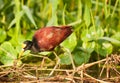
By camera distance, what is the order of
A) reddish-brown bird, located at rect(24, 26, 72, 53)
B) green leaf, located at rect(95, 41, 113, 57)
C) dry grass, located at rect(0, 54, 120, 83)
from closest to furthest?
dry grass, located at rect(0, 54, 120, 83) < reddish-brown bird, located at rect(24, 26, 72, 53) < green leaf, located at rect(95, 41, 113, 57)

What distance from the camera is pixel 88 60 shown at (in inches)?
155

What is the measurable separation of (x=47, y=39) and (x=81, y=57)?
617 millimetres

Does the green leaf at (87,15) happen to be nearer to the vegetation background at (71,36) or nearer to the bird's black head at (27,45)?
the vegetation background at (71,36)

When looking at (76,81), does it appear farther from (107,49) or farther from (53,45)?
(107,49)

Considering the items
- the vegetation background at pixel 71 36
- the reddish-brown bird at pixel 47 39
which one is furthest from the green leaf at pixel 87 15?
the reddish-brown bird at pixel 47 39

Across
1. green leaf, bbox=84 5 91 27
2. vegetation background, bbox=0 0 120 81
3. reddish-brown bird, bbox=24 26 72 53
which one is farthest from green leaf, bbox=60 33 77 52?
reddish-brown bird, bbox=24 26 72 53

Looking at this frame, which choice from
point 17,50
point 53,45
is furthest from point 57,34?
point 17,50

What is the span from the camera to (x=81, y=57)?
394 cm

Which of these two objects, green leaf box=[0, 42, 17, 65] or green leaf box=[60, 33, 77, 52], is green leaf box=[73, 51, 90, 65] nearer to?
green leaf box=[60, 33, 77, 52]

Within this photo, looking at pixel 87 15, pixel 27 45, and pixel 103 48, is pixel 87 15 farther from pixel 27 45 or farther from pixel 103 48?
pixel 27 45

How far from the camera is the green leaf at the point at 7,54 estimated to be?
3.79 meters

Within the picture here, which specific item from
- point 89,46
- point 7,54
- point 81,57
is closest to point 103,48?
point 89,46

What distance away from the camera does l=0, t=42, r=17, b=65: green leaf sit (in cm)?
379

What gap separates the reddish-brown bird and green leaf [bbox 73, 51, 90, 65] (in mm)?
503
